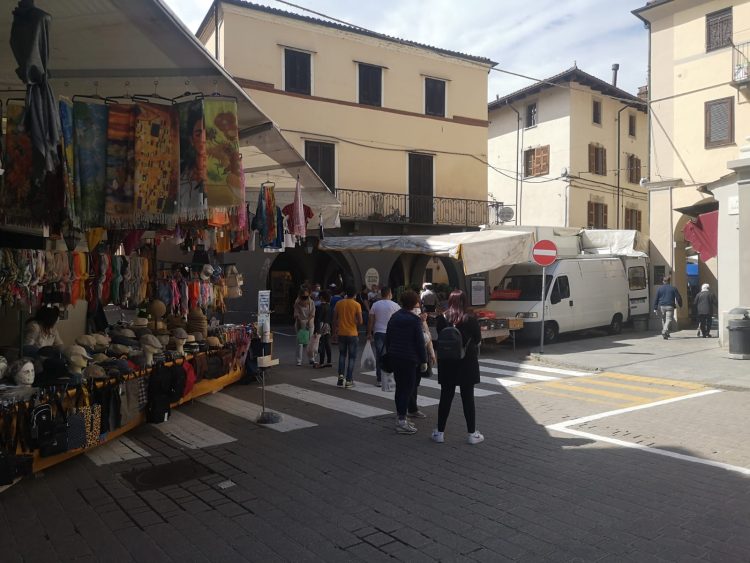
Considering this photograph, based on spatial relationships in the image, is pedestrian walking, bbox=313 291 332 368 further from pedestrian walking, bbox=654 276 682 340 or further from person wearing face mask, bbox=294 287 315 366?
pedestrian walking, bbox=654 276 682 340

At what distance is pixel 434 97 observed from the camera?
2436 cm

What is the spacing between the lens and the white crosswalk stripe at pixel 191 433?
6.83 meters

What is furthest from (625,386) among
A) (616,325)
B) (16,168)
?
(16,168)

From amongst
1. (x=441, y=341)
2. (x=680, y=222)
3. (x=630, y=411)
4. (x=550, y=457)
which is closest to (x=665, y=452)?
(x=550, y=457)

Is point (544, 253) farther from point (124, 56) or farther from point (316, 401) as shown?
point (124, 56)

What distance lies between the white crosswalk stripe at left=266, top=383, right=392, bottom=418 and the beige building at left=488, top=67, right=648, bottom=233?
2267cm

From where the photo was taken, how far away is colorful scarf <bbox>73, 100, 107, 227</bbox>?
5672 millimetres

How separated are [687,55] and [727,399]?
→ 1518 centimetres

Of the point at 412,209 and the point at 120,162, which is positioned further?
the point at 412,209

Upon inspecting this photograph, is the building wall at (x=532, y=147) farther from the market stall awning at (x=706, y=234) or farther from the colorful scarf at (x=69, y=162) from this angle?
the colorful scarf at (x=69, y=162)

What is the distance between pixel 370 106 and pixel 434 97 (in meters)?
3.12

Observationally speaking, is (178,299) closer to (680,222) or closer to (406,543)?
(406,543)

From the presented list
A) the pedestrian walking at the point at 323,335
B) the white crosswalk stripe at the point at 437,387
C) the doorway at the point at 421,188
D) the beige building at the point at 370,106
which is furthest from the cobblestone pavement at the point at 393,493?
the doorway at the point at 421,188

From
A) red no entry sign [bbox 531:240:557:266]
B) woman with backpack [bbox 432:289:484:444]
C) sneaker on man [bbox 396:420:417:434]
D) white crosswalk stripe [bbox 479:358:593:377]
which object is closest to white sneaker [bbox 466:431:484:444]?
woman with backpack [bbox 432:289:484:444]
